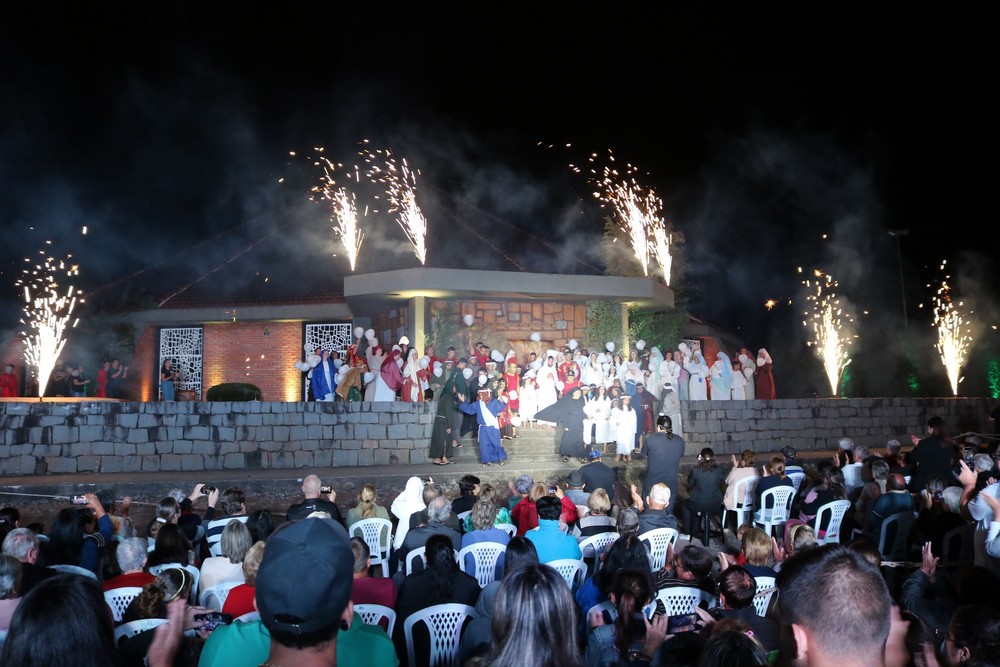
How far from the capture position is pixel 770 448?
55.2ft

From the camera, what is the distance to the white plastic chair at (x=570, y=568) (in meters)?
5.52

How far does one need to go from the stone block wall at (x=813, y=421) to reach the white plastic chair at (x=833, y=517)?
24.7ft

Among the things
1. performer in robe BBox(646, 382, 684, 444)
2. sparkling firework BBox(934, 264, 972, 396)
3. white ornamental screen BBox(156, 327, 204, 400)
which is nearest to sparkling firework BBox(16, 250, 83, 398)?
white ornamental screen BBox(156, 327, 204, 400)

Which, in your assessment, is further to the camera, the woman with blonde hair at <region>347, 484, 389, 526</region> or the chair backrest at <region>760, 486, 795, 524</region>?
the chair backrest at <region>760, 486, 795, 524</region>

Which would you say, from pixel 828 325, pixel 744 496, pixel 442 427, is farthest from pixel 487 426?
pixel 828 325

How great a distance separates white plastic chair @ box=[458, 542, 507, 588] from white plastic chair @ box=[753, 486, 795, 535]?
4.26 metres

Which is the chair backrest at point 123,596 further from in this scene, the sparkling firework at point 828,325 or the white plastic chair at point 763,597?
the sparkling firework at point 828,325

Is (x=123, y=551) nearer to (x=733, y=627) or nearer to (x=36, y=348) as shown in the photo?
(x=733, y=627)

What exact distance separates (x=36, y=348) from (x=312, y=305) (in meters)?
6.88

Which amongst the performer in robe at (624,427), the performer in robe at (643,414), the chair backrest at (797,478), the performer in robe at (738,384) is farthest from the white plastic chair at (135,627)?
the performer in robe at (738,384)

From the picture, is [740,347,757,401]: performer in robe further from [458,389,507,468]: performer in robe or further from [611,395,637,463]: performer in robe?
[458,389,507,468]: performer in robe

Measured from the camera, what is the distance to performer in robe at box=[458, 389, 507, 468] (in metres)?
13.5

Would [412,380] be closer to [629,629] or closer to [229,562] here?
[229,562]

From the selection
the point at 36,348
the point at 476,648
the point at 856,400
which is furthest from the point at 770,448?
the point at 36,348
